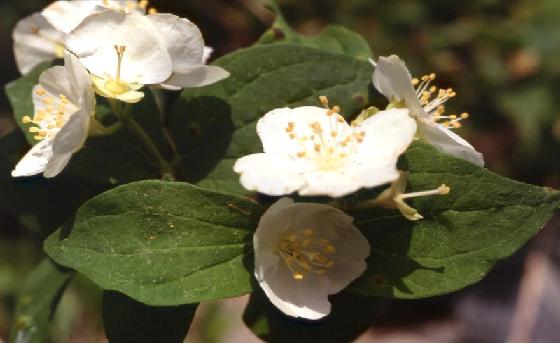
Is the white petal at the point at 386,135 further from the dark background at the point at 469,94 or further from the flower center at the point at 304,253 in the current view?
the dark background at the point at 469,94

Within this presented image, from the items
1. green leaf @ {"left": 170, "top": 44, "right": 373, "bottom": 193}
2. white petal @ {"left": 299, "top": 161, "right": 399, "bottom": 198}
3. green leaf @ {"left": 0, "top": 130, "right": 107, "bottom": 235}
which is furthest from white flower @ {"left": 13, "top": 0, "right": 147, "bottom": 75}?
white petal @ {"left": 299, "top": 161, "right": 399, "bottom": 198}

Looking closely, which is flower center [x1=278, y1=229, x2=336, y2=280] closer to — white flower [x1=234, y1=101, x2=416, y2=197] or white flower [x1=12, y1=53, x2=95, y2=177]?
white flower [x1=234, y1=101, x2=416, y2=197]

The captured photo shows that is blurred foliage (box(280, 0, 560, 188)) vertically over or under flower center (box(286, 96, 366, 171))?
under

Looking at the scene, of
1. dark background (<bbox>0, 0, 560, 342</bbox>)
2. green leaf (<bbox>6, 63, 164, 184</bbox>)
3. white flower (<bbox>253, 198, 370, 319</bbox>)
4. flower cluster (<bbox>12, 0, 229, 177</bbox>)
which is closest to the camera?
white flower (<bbox>253, 198, 370, 319</bbox>)

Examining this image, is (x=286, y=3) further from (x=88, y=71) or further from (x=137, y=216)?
(x=137, y=216)

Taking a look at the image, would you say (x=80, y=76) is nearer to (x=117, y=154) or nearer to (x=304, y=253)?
(x=117, y=154)

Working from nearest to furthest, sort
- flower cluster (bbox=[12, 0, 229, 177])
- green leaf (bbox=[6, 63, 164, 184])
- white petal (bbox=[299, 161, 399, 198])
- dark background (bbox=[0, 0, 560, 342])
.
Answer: white petal (bbox=[299, 161, 399, 198])
flower cluster (bbox=[12, 0, 229, 177])
green leaf (bbox=[6, 63, 164, 184])
dark background (bbox=[0, 0, 560, 342])

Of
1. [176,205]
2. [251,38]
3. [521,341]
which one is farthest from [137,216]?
[521,341]
